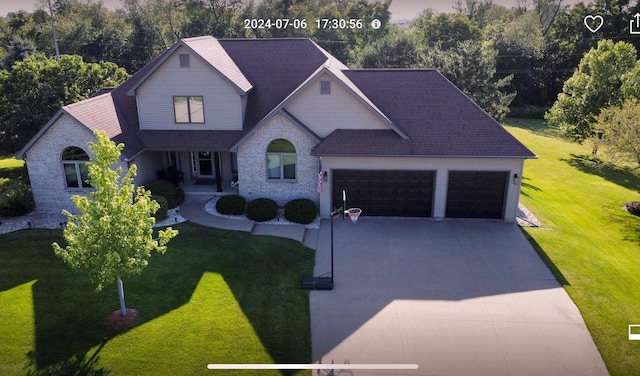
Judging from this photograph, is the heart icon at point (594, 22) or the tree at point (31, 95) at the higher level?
the heart icon at point (594, 22)

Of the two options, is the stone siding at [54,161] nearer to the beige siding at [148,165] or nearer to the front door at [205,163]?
the beige siding at [148,165]

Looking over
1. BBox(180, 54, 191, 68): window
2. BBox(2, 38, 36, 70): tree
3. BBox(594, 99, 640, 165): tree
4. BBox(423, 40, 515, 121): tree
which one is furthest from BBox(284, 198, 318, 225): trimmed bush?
BBox(2, 38, 36, 70): tree

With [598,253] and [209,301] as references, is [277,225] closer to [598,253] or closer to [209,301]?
[209,301]

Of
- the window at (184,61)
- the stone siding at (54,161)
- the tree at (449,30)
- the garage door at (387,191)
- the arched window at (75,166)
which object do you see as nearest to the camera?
the stone siding at (54,161)

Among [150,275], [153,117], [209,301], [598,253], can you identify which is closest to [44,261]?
[150,275]

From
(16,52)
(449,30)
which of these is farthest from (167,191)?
(449,30)

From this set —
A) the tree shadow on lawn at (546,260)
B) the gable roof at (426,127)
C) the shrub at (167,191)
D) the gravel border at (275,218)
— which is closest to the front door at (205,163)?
the shrub at (167,191)
